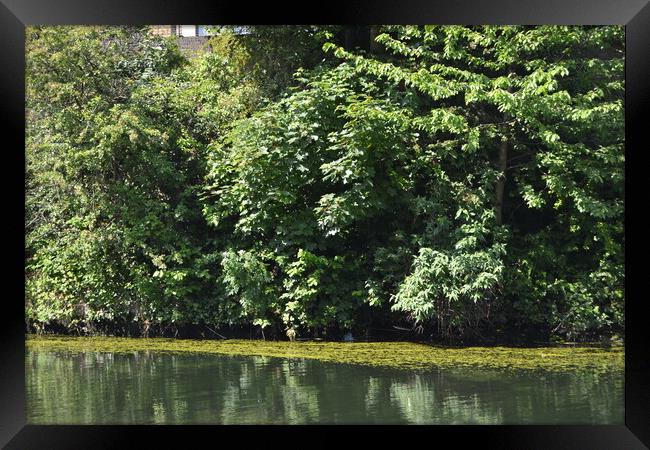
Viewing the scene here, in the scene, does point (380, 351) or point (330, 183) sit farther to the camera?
point (330, 183)

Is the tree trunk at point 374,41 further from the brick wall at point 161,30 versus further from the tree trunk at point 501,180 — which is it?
the brick wall at point 161,30

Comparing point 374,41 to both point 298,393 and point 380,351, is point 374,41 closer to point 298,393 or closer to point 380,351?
point 380,351

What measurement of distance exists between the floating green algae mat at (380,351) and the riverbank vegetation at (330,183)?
0.43 ft

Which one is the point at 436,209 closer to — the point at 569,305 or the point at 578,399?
the point at 569,305

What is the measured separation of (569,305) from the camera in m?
8.84

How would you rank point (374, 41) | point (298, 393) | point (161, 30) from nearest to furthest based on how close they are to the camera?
1. point (298, 393)
2. point (374, 41)
3. point (161, 30)

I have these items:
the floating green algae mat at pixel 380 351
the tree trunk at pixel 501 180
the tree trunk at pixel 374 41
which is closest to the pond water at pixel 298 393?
the floating green algae mat at pixel 380 351

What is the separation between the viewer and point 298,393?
6.83 m

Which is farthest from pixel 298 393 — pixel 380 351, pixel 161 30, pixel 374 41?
pixel 161 30
